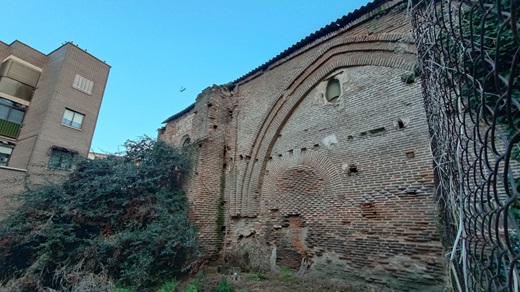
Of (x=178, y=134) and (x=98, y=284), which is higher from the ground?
(x=178, y=134)

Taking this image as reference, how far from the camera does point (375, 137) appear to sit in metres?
5.96

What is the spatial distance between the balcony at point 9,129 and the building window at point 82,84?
154 inches

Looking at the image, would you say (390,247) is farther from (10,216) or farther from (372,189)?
(10,216)

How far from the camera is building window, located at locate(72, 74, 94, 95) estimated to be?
1566 cm

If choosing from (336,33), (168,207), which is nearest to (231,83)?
(336,33)

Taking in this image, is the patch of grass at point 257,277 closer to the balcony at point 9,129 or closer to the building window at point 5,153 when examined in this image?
the building window at point 5,153

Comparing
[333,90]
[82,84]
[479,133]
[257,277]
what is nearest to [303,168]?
[333,90]

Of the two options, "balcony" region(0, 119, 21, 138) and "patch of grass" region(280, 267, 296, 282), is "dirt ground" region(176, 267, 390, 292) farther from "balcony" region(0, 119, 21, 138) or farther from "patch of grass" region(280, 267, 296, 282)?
"balcony" region(0, 119, 21, 138)

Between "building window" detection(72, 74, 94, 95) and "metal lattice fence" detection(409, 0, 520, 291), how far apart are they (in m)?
18.2

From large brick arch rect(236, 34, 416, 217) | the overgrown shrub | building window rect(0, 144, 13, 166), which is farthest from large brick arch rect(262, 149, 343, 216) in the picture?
building window rect(0, 144, 13, 166)

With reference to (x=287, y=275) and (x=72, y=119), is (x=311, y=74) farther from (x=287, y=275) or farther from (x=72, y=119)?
(x=72, y=119)

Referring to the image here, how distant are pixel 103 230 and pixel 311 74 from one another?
24.8 ft

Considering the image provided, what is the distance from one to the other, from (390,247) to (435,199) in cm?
130

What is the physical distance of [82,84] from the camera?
16.0 metres
